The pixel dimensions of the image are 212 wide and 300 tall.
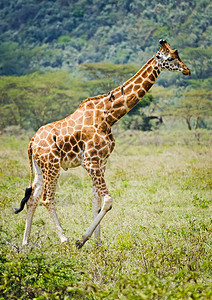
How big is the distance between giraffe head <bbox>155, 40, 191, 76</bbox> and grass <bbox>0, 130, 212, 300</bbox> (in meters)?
2.21

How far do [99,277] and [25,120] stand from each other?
37.0 m

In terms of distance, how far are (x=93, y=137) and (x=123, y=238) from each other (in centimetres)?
160

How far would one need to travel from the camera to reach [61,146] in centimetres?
538

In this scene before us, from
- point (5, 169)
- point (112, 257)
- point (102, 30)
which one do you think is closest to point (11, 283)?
point (112, 257)

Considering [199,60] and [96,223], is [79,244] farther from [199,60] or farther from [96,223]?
[199,60]

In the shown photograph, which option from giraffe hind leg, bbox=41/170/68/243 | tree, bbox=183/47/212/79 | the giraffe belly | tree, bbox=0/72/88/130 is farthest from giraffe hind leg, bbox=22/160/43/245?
tree, bbox=183/47/212/79

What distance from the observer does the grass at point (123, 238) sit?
3510 millimetres

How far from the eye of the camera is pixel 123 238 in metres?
5.57

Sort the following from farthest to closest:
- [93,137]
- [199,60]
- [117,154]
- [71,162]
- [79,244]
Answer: [199,60] < [117,154] < [71,162] < [93,137] < [79,244]

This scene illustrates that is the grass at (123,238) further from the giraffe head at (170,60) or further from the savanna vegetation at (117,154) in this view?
the giraffe head at (170,60)

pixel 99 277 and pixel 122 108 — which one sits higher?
pixel 122 108

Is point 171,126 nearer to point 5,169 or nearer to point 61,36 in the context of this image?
point 5,169

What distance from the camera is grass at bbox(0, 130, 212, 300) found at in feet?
11.5

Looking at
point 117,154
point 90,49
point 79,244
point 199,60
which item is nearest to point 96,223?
point 79,244
